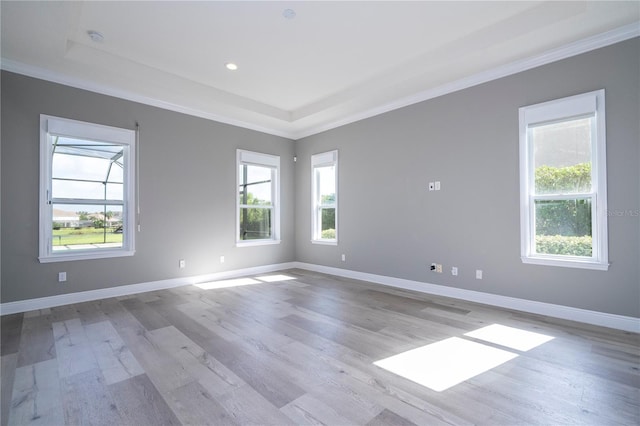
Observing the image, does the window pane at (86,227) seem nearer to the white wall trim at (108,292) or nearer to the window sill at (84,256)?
the window sill at (84,256)

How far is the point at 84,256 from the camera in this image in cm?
393

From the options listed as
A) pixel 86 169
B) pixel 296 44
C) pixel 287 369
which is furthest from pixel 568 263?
pixel 86 169

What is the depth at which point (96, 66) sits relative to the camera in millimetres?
3521

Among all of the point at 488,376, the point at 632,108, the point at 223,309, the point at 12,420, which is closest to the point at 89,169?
the point at 223,309

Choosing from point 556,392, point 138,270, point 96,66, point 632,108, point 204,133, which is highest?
point 96,66

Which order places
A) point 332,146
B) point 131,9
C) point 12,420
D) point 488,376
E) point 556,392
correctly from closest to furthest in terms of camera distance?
point 12,420
point 556,392
point 488,376
point 131,9
point 332,146

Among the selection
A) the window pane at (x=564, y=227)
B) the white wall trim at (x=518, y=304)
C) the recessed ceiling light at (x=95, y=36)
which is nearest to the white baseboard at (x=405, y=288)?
the white wall trim at (x=518, y=304)

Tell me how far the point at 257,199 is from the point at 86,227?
275 centimetres

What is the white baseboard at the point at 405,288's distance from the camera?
2992mm

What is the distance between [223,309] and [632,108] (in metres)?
4.71

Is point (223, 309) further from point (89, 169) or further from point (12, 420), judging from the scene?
point (89, 169)

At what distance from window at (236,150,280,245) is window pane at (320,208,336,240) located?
36.7 inches

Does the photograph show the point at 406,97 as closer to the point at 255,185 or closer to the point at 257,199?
the point at 255,185

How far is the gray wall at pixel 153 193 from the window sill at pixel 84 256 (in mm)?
59
